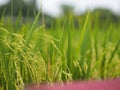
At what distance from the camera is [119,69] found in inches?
78.8

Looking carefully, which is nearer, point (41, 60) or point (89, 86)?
point (89, 86)

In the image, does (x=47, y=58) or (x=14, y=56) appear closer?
(x=14, y=56)

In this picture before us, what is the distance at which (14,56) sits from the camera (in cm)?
160

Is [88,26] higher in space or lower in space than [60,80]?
higher

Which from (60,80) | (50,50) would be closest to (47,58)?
(50,50)

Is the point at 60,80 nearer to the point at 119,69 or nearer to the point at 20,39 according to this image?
the point at 20,39

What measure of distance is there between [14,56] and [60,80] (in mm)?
261

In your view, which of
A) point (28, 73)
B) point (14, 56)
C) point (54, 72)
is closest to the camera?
point (14, 56)

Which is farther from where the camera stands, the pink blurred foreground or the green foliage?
the green foliage

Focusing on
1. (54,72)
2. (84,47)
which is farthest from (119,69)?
(54,72)

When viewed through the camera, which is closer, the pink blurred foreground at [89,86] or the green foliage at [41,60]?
the pink blurred foreground at [89,86]

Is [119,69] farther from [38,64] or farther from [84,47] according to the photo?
[38,64]

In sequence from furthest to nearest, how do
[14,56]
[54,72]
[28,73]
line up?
[54,72], [28,73], [14,56]

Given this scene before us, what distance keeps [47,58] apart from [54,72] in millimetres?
81
